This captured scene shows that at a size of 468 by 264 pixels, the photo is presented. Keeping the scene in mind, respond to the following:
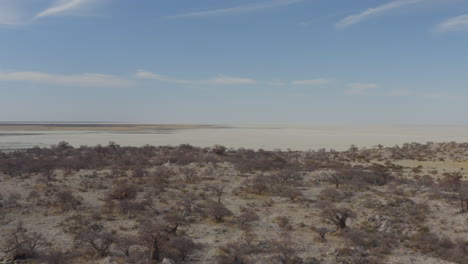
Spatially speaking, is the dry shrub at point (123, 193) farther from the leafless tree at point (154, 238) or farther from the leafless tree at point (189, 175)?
the leafless tree at point (154, 238)

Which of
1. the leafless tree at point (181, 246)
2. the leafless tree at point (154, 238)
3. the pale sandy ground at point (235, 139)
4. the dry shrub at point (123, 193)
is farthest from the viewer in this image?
the pale sandy ground at point (235, 139)

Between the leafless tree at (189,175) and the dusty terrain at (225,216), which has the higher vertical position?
the leafless tree at (189,175)

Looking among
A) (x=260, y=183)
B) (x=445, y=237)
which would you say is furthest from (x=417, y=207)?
(x=260, y=183)

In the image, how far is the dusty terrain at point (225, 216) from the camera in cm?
1373

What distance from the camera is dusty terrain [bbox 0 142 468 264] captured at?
13.7m

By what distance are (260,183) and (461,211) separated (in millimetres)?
11337

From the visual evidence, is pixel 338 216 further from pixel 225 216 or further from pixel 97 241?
pixel 97 241

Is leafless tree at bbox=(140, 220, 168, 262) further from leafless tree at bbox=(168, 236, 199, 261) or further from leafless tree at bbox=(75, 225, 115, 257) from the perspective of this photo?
leafless tree at bbox=(75, 225, 115, 257)

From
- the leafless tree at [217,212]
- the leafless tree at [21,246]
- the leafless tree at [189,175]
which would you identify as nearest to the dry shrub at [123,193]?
the leafless tree at [189,175]

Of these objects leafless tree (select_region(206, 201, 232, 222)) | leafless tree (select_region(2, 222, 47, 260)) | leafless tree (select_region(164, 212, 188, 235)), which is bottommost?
leafless tree (select_region(2, 222, 47, 260))

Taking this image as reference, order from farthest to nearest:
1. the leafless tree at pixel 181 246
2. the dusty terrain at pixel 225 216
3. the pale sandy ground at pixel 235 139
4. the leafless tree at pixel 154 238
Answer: the pale sandy ground at pixel 235 139
the dusty terrain at pixel 225 216
the leafless tree at pixel 181 246
the leafless tree at pixel 154 238

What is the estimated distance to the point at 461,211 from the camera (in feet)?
61.5

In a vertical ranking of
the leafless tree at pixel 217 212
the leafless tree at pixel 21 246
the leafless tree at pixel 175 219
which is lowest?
the leafless tree at pixel 21 246

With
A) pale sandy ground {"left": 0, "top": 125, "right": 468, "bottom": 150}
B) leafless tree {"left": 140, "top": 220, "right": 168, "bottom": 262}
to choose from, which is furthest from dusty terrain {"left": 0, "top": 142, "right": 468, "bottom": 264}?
pale sandy ground {"left": 0, "top": 125, "right": 468, "bottom": 150}
